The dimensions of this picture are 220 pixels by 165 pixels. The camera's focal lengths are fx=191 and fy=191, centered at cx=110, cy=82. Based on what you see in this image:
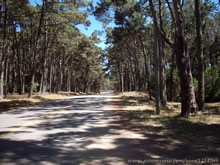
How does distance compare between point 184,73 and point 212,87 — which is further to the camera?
point 212,87

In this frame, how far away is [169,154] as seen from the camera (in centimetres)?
469

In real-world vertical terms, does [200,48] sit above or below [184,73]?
above

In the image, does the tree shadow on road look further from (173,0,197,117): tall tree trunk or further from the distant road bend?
(173,0,197,117): tall tree trunk

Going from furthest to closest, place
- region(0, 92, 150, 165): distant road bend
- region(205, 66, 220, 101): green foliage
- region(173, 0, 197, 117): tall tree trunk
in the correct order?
1. region(205, 66, 220, 101): green foliage
2. region(173, 0, 197, 117): tall tree trunk
3. region(0, 92, 150, 165): distant road bend

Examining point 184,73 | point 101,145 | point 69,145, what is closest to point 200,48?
point 184,73

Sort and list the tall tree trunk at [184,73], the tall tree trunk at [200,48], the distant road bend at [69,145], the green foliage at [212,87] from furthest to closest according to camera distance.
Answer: the green foliage at [212,87] → the tall tree trunk at [200,48] → the tall tree trunk at [184,73] → the distant road bend at [69,145]

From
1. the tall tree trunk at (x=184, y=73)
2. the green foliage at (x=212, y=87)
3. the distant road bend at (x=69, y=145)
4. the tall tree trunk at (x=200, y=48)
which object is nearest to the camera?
the distant road bend at (x=69, y=145)

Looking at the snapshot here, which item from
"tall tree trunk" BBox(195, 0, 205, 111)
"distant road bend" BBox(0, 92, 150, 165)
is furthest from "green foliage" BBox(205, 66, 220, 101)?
"distant road bend" BBox(0, 92, 150, 165)

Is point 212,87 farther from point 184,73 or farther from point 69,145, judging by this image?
point 69,145

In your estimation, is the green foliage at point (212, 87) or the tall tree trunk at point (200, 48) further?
the green foliage at point (212, 87)

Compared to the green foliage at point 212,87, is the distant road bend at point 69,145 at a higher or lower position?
lower

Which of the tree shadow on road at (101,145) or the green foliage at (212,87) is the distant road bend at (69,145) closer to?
the tree shadow on road at (101,145)

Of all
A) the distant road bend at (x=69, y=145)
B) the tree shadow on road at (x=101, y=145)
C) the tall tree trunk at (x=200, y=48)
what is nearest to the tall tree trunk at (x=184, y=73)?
the tall tree trunk at (x=200, y=48)

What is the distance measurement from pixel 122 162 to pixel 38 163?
184 cm
